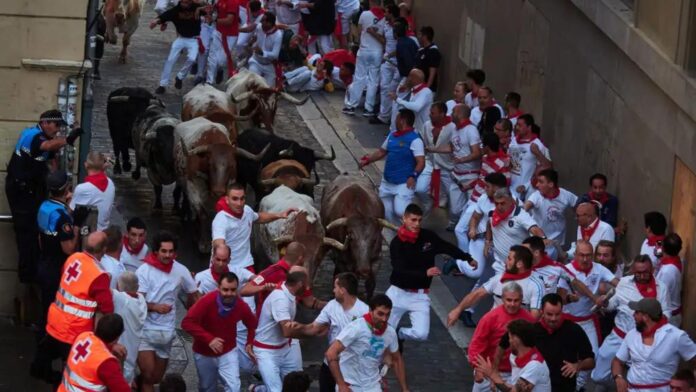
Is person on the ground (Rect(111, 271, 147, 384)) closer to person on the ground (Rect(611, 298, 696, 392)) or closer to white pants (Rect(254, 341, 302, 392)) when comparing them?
white pants (Rect(254, 341, 302, 392))

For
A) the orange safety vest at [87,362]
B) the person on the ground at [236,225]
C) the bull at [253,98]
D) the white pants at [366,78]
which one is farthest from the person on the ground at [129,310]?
the white pants at [366,78]

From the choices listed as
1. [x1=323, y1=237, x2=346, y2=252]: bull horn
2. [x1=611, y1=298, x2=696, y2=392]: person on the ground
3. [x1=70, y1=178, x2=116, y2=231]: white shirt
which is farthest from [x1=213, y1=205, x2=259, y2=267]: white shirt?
[x1=611, y1=298, x2=696, y2=392]: person on the ground

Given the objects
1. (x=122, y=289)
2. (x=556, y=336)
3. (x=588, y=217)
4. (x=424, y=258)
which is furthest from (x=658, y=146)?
(x=122, y=289)

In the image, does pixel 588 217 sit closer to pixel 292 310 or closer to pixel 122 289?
pixel 292 310

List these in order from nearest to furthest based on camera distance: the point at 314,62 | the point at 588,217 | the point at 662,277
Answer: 1. the point at 662,277
2. the point at 588,217
3. the point at 314,62

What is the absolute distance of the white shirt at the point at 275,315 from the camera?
1577 centimetres

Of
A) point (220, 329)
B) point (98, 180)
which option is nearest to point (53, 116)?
point (98, 180)

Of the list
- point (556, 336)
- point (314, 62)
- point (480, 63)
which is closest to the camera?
point (556, 336)

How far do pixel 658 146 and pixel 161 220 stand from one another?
7.05 m

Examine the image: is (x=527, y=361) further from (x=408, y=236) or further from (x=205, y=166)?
(x=205, y=166)

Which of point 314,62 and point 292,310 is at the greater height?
point 292,310

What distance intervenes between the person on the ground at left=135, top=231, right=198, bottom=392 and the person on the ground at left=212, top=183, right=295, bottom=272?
1.52 meters

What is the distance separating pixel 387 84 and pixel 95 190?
10.8 metres

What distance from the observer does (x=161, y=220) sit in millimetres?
23156
